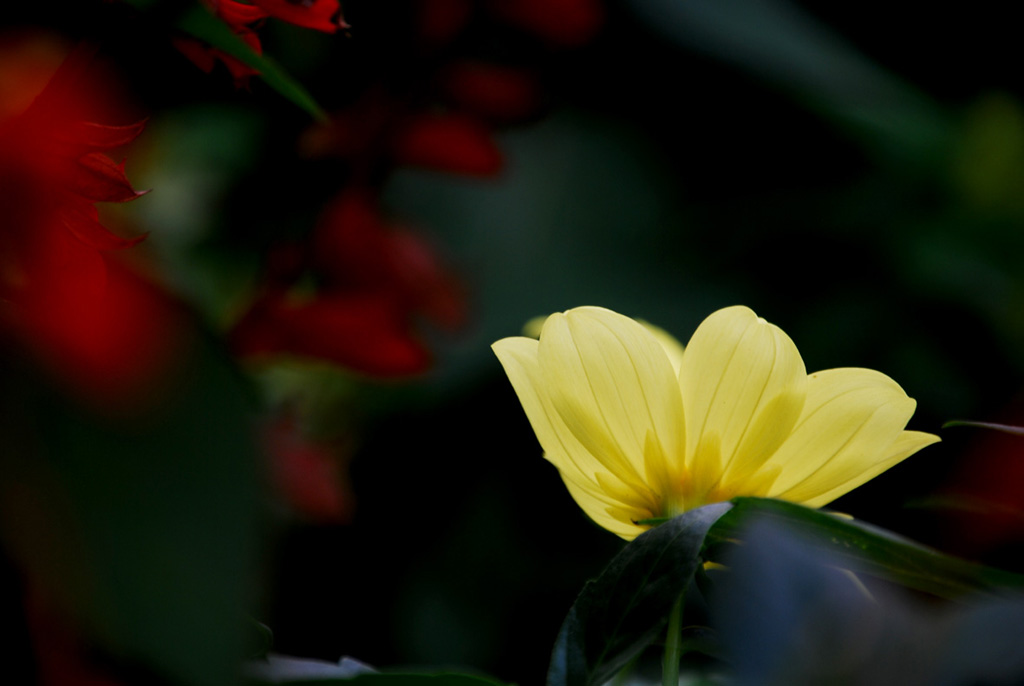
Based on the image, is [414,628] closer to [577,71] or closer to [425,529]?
[425,529]

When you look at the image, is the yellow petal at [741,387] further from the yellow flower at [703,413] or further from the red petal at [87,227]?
the red petal at [87,227]

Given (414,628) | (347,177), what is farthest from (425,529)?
(347,177)

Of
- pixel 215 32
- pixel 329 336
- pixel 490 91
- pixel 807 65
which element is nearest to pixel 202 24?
pixel 215 32

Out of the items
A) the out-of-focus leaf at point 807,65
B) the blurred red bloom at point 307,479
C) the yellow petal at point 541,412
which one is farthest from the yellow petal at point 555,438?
the out-of-focus leaf at point 807,65

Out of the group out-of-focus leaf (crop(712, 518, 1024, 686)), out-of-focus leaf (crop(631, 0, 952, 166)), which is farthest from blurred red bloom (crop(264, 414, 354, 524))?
out-of-focus leaf (crop(631, 0, 952, 166))

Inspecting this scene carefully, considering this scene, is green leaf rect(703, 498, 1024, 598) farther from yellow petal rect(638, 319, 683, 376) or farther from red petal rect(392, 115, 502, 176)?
red petal rect(392, 115, 502, 176)

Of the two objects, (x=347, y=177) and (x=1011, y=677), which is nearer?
(x=1011, y=677)
